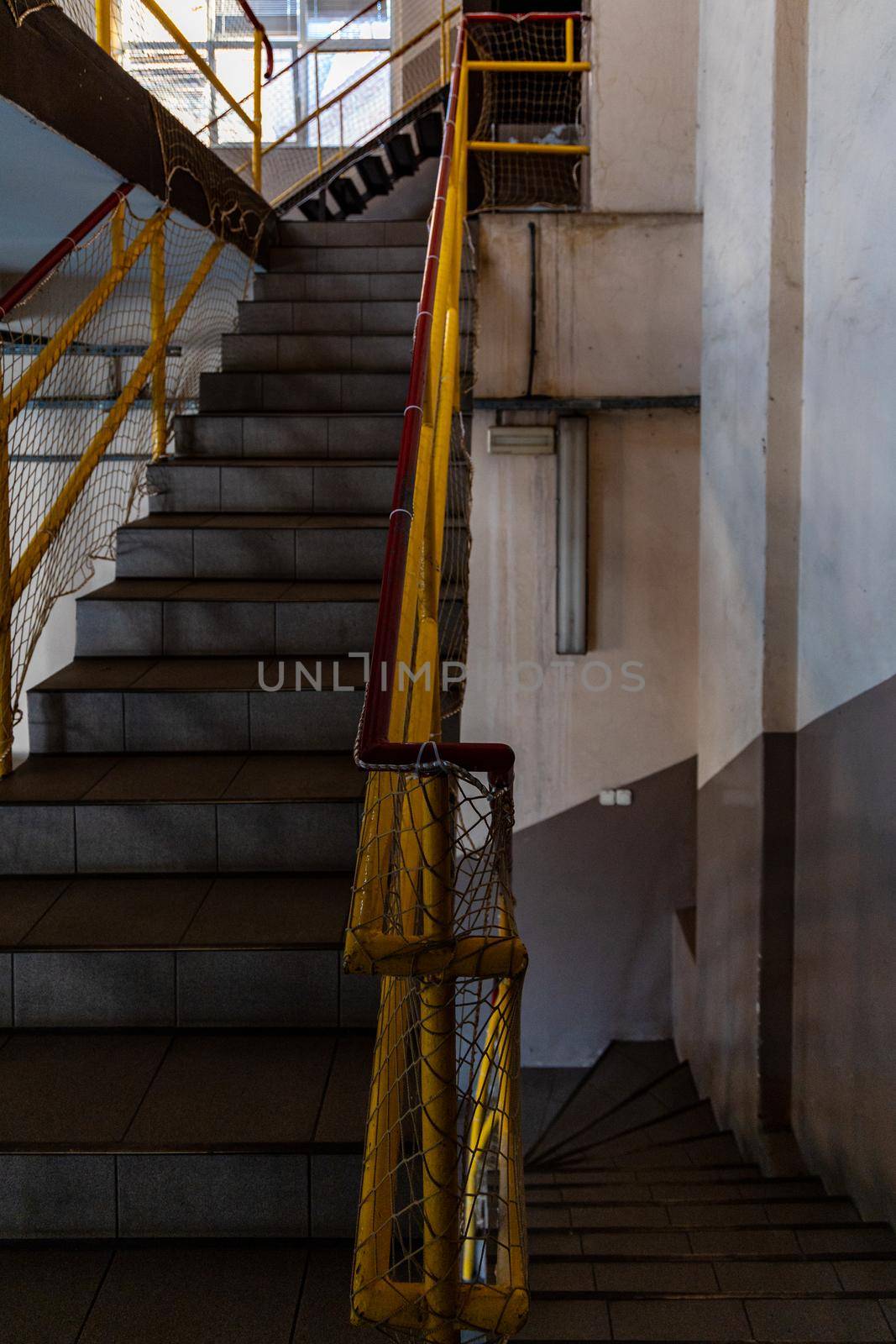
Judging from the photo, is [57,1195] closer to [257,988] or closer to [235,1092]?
[235,1092]

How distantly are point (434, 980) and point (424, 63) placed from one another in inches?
314

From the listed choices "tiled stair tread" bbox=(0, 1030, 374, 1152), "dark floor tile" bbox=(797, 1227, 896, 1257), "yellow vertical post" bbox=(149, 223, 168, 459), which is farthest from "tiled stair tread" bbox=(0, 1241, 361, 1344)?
"yellow vertical post" bbox=(149, 223, 168, 459)

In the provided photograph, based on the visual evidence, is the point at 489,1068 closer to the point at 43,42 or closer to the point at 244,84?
the point at 43,42

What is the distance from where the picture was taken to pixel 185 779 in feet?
8.66

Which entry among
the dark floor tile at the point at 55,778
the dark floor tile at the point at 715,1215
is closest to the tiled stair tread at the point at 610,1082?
the dark floor tile at the point at 715,1215

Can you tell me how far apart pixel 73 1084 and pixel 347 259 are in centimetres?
395

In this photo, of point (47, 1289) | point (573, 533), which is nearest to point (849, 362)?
point (573, 533)

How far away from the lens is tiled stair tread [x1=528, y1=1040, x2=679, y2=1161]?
16.0ft

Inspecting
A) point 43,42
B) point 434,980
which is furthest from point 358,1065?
point 43,42

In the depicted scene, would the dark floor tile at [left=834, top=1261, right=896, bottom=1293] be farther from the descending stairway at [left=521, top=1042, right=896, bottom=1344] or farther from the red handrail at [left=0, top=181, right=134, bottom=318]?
the red handrail at [left=0, top=181, right=134, bottom=318]

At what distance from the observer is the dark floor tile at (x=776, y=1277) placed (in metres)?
2.44

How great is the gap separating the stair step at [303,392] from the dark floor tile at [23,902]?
7.51ft

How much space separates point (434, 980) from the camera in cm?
109

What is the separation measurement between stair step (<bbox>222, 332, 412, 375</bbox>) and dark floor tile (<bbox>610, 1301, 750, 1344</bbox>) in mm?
3367
